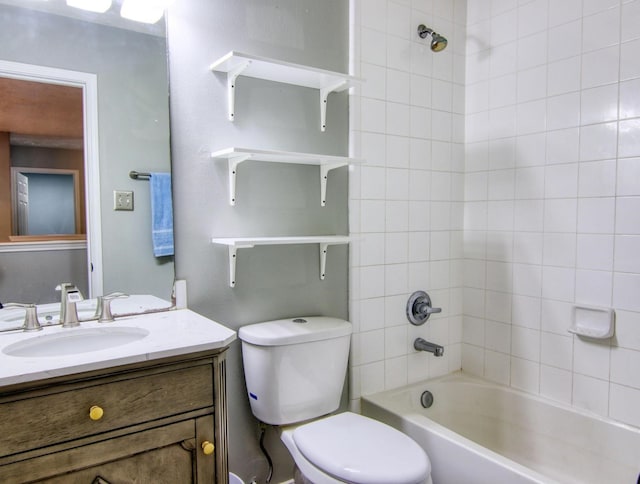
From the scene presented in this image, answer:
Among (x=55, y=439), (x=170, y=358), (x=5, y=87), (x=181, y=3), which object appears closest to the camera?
(x=55, y=439)

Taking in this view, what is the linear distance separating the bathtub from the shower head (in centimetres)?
154

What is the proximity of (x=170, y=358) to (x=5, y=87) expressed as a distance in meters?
0.92

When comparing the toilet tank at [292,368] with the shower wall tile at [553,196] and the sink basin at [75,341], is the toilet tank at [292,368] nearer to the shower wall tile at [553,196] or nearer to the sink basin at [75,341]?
the sink basin at [75,341]

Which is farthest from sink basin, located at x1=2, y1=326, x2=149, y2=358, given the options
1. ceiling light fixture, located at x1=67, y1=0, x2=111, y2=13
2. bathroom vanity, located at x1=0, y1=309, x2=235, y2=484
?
ceiling light fixture, located at x1=67, y1=0, x2=111, y2=13

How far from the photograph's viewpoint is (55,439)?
97 cm

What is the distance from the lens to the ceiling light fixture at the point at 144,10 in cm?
146

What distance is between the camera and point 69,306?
134cm

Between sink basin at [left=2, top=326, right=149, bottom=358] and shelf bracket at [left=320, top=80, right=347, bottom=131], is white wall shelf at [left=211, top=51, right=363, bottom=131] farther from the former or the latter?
sink basin at [left=2, top=326, right=149, bottom=358]

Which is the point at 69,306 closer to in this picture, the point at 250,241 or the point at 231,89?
the point at 250,241

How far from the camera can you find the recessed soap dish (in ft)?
5.67

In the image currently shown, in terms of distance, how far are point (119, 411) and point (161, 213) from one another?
26.6 inches

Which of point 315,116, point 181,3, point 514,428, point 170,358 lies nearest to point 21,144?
point 181,3

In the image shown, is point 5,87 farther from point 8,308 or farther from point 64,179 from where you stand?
point 8,308

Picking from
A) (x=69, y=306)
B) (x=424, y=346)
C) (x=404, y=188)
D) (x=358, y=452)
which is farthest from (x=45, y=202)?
(x=424, y=346)
